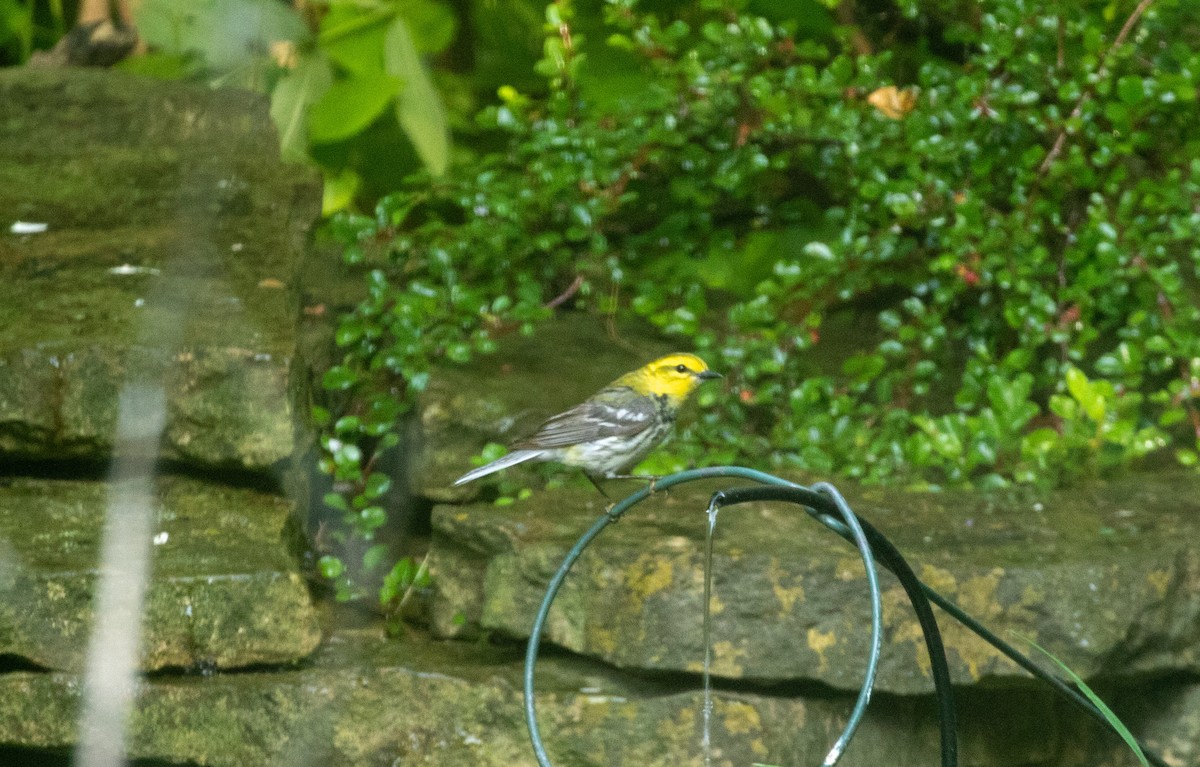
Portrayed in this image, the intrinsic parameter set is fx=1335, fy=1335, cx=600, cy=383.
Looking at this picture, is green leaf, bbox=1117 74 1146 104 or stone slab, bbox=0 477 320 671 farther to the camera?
green leaf, bbox=1117 74 1146 104

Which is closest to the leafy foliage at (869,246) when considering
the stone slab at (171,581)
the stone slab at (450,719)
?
the stone slab at (171,581)

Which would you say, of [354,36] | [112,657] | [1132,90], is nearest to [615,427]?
[112,657]

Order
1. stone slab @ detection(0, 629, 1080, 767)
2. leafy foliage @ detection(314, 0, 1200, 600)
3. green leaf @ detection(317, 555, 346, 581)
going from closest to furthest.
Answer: stone slab @ detection(0, 629, 1080, 767), green leaf @ detection(317, 555, 346, 581), leafy foliage @ detection(314, 0, 1200, 600)

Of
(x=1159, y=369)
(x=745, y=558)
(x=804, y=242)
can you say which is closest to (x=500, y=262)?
(x=804, y=242)

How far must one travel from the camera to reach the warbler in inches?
120

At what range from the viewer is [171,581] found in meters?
2.86

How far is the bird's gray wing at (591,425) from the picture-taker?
10.00 feet

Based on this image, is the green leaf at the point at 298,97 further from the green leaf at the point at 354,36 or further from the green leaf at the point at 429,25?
the green leaf at the point at 429,25

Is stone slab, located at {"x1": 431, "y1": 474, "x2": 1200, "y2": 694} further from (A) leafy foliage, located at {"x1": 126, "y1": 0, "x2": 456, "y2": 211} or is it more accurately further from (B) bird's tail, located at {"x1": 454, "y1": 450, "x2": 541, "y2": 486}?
(A) leafy foliage, located at {"x1": 126, "y1": 0, "x2": 456, "y2": 211}

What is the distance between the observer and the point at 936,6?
4766 millimetres

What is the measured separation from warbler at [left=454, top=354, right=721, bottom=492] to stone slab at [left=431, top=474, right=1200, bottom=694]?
159 millimetres

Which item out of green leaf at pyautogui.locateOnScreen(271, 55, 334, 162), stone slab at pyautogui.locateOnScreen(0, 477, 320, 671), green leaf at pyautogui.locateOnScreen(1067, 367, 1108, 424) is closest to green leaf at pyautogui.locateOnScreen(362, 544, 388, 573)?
stone slab at pyautogui.locateOnScreen(0, 477, 320, 671)

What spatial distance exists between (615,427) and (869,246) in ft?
4.92

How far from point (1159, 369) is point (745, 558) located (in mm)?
1724
